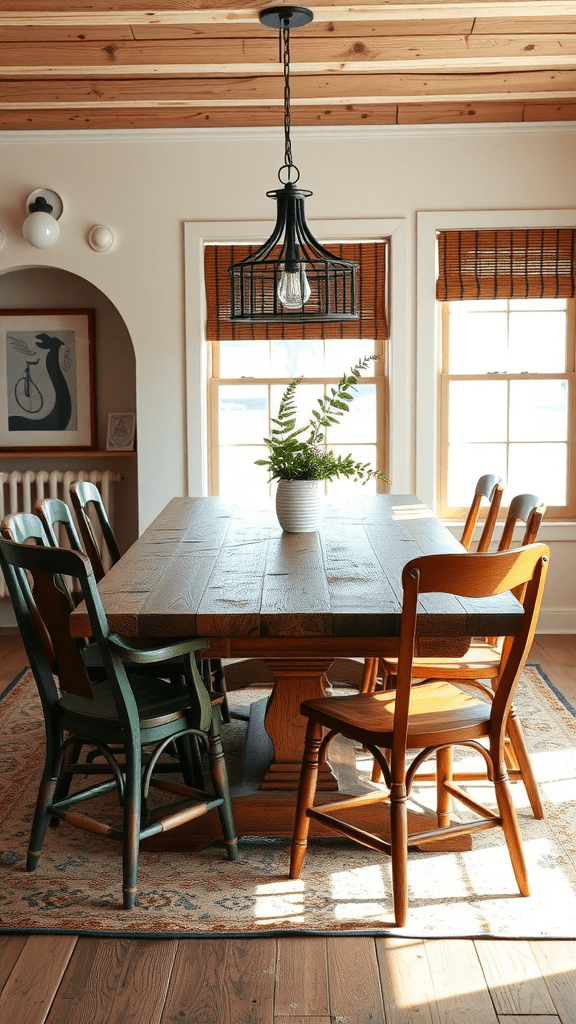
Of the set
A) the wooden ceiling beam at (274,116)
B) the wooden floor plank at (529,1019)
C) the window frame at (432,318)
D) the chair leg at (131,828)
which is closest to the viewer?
the wooden floor plank at (529,1019)

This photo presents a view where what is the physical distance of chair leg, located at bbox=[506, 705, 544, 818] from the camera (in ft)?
9.27

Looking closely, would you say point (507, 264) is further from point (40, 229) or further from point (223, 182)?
point (40, 229)

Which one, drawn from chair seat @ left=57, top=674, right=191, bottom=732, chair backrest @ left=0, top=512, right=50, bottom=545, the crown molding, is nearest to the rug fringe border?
chair seat @ left=57, top=674, right=191, bottom=732

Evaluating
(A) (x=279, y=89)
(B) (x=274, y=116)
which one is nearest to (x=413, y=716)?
(A) (x=279, y=89)

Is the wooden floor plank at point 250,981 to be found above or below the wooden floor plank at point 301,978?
below

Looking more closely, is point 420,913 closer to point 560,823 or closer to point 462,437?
point 560,823

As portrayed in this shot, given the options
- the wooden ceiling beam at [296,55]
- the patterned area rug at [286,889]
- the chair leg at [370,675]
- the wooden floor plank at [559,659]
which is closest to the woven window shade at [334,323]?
the wooden ceiling beam at [296,55]

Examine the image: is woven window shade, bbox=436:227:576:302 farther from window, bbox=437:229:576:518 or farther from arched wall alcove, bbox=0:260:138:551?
arched wall alcove, bbox=0:260:138:551

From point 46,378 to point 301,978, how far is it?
13.5 ft

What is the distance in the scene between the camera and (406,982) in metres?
2.14

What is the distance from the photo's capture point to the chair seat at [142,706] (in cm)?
253

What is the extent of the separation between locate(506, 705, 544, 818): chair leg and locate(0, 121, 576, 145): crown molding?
3.33 m

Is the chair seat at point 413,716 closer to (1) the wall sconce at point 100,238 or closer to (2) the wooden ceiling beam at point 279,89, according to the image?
(2) the wooden ceiling beam at point 279,89

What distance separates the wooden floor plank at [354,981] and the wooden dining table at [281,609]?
0.52 metres
